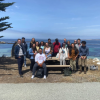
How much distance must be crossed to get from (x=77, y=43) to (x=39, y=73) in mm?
3312
